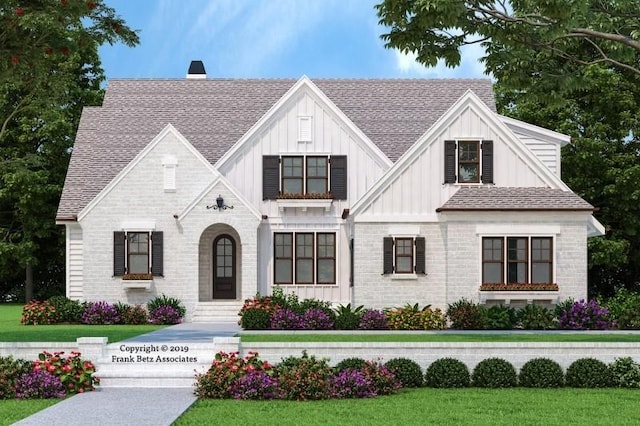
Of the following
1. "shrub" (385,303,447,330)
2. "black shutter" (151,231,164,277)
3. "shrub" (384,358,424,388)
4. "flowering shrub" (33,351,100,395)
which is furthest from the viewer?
"black shutter" (151,231,164,277)

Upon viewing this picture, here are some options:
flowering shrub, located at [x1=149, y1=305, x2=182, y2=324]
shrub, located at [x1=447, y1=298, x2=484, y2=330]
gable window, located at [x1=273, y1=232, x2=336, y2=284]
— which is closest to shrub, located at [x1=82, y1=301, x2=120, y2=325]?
flowering shrub, located at [x1=149, y1=305, x2=182, y2=324]

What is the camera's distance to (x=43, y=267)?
186ft

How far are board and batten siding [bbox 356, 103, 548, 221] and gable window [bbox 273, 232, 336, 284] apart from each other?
3.19 metres

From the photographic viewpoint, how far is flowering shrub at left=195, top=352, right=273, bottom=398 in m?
20.6

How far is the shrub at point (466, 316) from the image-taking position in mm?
33156

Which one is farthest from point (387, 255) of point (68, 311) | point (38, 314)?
point (38, 314)

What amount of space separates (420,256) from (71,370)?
17.1 m

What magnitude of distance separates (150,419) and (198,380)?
368 centimetres

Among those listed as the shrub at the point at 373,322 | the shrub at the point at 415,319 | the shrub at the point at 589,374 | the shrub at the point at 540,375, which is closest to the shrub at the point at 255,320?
the shrub at the point at 373,322

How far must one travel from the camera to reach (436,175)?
1425 inches

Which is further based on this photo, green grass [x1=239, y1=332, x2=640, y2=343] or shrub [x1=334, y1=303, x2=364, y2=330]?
shrub [x1=334, y1=303, x2=364, y2=330]

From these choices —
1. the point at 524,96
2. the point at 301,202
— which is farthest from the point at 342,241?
the point at 524,96

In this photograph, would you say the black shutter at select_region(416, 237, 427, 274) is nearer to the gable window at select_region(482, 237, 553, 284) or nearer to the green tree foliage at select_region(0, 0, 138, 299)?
the gable window at select_region(482, 237, 553, 284)

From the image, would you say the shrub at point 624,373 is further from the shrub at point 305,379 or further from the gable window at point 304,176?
the gable window at point 304,176
